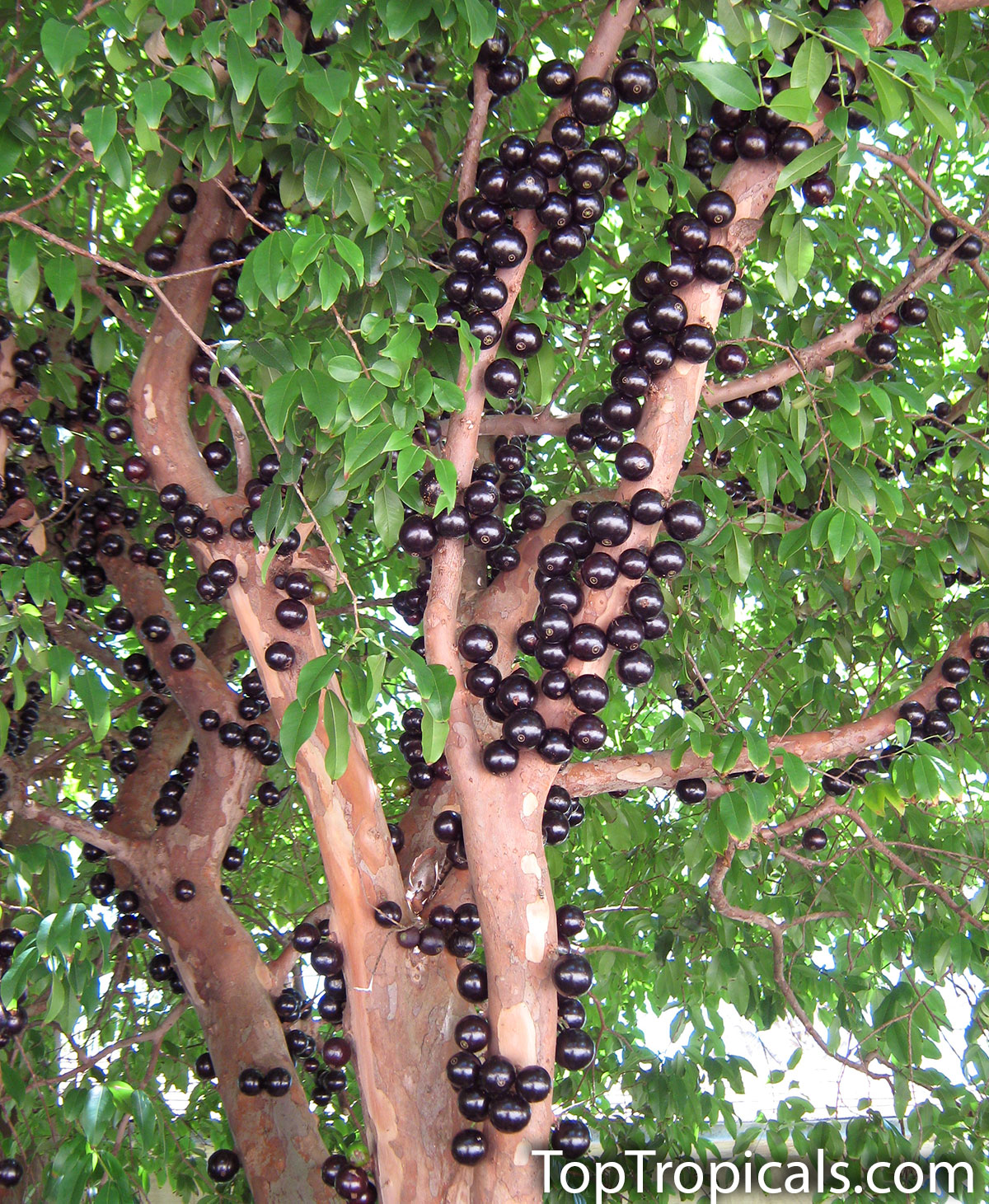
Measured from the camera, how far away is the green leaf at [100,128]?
198 centimetres

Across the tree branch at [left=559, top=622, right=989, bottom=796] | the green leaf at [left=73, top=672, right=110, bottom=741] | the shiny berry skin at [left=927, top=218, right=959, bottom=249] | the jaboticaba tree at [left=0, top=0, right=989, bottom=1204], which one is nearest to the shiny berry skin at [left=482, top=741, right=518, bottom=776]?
the jaboticaba tree at [left=0, top=0, right=989, bottom=1204]

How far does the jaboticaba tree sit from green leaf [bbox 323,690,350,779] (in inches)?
3.4

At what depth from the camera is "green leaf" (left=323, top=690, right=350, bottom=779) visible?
Result: 2090mm

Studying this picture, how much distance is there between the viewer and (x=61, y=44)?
6.27 ft

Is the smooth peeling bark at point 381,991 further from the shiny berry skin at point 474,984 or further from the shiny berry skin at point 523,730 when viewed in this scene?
the shiny berry skin at point 523,730

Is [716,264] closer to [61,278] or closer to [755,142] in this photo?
[755,142]

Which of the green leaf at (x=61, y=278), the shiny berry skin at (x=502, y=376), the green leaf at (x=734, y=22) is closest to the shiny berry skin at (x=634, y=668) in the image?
the shiny berry skin at (x=502, y=376)

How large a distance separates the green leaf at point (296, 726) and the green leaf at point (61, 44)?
1.29 m

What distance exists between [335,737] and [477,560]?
0.95 m

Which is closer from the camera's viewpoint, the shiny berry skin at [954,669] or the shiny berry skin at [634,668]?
the shiny berry skin at [634,668]

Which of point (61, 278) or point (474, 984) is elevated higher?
point (61, 278)

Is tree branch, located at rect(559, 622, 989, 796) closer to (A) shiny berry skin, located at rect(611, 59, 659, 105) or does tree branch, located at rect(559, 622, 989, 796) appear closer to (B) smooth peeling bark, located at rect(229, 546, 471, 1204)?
(B) smooth peeling bark, located at rect(229, 546, 471, 1204)

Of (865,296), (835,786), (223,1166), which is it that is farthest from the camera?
(223,1166)

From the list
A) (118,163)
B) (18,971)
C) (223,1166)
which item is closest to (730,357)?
(118,163)
